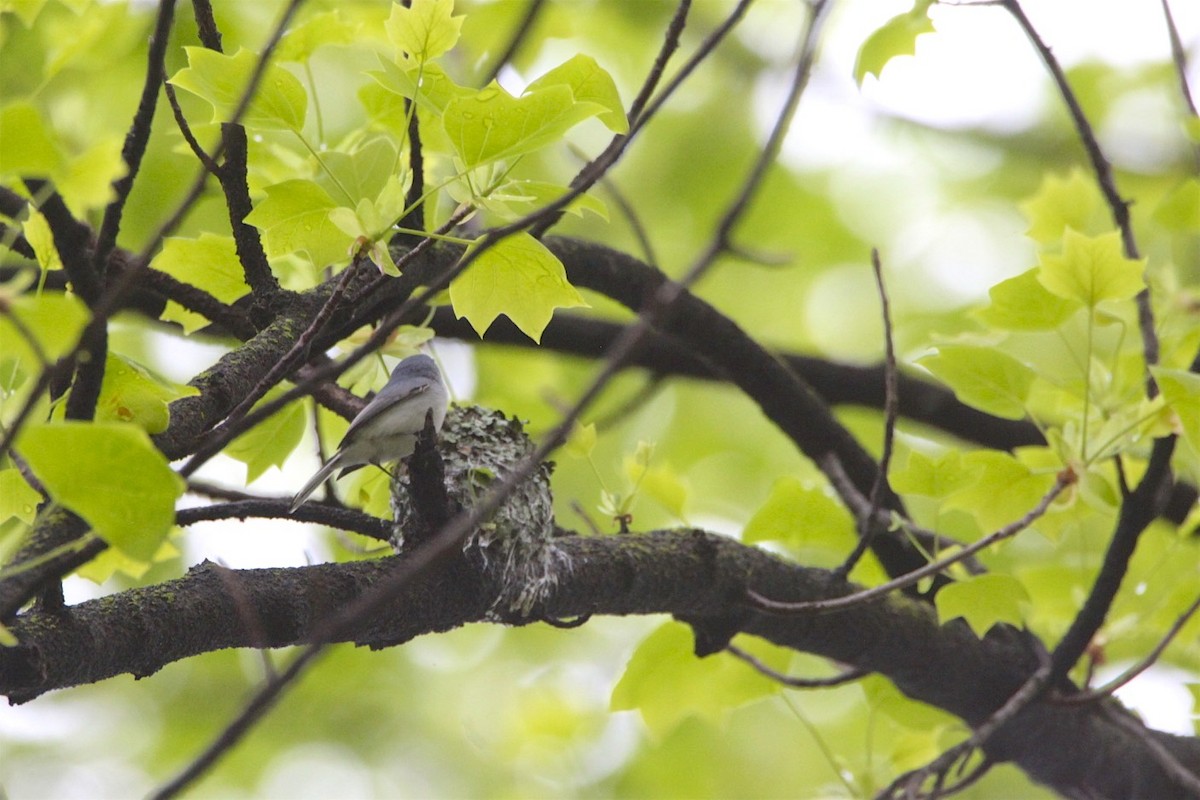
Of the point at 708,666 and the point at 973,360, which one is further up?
the point at 973,360

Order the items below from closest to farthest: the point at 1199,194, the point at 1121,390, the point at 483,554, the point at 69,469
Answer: the point at 69,469, the point at 483,554, the point at 1121,390, the point at 1199,194

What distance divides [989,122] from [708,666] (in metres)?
4.34

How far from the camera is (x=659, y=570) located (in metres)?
2.19

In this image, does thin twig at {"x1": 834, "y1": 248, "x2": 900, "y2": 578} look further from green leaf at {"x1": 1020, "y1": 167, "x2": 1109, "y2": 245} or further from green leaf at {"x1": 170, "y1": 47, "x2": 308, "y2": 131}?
green leaf at {"x1": 170, "y1": 47, "x2": 308, "y2": 131}

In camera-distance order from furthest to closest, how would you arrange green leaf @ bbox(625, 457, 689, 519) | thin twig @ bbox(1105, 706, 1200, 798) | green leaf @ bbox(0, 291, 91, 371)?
green leaf @ bbox(625, 457, 689, 519)
thin twig @ bbox(1105, 706, 1200, 798)
green leaf @ bbox(0, 291, 91, 371)

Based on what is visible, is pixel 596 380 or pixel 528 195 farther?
pixel 528 195

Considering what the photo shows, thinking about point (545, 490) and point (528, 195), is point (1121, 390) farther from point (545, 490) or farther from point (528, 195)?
point (528, 195)

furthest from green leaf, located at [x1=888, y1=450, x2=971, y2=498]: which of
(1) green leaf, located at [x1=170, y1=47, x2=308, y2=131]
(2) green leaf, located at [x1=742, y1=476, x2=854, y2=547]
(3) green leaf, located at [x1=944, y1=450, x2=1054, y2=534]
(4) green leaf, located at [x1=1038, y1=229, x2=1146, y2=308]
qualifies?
(1) green leaf, located at [x1=170, y1=47, x2=308, y2=131]

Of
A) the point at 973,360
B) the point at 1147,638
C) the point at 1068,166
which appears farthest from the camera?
the point at 1068,166

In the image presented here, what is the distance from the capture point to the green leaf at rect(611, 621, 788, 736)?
2.54 m

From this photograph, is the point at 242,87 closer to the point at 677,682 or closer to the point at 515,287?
the point at 515,287

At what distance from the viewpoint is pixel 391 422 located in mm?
2371

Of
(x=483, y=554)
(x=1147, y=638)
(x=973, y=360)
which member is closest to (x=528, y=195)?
(x=483, y=554)

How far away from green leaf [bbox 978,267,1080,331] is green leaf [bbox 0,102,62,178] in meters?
1.69
